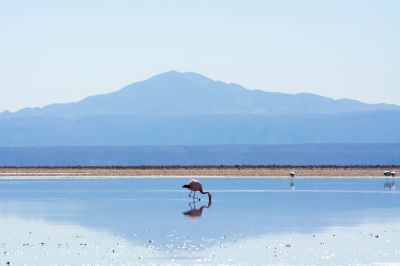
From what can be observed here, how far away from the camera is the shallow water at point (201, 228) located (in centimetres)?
2700

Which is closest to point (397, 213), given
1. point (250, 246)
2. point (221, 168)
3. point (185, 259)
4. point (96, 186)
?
point (250, 246)

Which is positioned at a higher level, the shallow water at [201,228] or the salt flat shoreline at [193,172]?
the salt flat shoreline at [193,172]

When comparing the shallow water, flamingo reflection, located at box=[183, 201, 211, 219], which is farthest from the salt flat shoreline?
flamingo reflection, located at box=[183, 201, 211, 219]

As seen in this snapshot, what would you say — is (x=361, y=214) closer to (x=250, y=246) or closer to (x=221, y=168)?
(x=250, y=246)

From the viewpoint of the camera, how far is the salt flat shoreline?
272ft

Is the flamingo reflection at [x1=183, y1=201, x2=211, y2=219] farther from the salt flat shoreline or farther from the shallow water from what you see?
the salt flat shoreline

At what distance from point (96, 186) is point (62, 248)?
3588 centimetres

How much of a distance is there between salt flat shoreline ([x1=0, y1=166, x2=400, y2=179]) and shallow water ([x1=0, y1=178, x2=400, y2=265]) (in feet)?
92.3

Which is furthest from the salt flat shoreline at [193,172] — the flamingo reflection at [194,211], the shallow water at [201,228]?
the flamingo reflection at [194,211]

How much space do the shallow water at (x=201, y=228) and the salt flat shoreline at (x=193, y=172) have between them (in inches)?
1108

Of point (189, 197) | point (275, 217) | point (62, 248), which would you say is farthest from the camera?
point (189, 197)

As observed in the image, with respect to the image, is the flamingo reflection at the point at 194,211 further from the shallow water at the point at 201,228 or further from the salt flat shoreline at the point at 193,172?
the salt flat shoreline at the point at 193,172

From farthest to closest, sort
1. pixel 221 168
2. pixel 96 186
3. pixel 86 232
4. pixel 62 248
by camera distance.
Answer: pixel 221 168 < pixel 96 186 < pixel 86 232 < pixel 62 248

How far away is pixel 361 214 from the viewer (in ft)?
130
